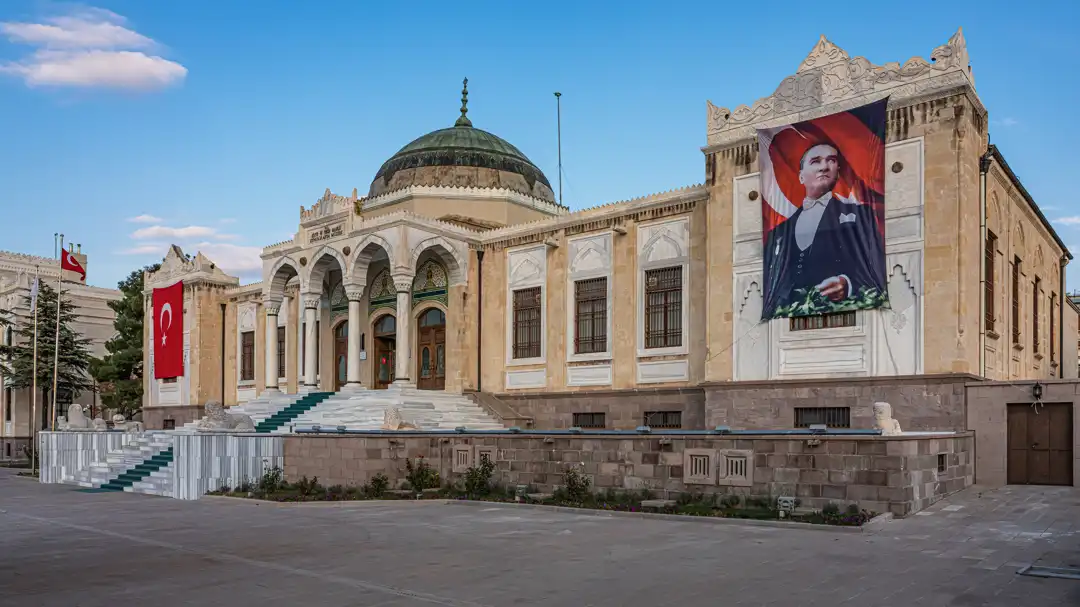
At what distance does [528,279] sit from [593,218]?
294 cm

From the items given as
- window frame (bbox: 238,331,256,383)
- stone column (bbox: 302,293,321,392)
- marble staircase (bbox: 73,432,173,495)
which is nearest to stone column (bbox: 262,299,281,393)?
stone column (bbox: 302,293,321,392)

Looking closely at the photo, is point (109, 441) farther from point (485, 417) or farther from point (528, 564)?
point (528, 564)

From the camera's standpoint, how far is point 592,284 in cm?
2545

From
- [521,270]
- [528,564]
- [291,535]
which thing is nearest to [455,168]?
[521,270]

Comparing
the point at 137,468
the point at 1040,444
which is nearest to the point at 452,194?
the point at 137,468

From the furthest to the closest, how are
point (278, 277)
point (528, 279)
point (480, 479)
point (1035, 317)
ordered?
1. point (278, 277)
2. point (528, 279)
3. point (1035, 317)
4. point (480, 479)

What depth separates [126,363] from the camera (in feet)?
135

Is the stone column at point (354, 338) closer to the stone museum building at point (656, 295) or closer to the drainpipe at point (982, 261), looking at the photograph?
the stone museum building at point (656, 295)

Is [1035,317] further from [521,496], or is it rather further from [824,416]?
[521,496]

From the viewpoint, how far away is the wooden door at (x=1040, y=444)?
1689cm

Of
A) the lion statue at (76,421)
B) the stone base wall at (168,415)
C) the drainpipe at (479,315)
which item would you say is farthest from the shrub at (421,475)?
the stone base wall at (168,415)

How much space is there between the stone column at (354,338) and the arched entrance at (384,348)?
231cm

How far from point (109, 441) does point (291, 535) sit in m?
16.6

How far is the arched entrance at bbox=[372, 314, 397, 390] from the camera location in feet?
98.8
